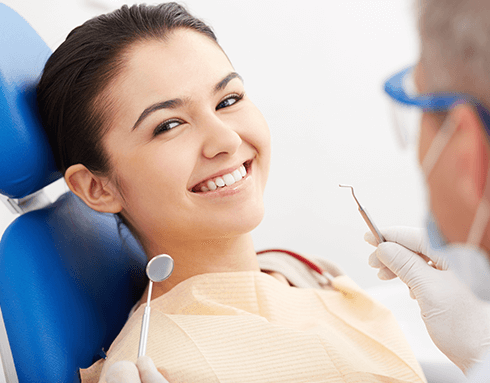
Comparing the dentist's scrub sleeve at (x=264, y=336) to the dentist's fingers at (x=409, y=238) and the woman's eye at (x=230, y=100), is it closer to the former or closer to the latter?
the dentist's fingers at (x=409, y=238)

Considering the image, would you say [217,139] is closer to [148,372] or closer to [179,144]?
[179,144]

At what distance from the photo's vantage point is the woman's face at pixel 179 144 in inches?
41.7

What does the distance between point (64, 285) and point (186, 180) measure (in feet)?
1.30

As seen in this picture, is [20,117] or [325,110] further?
[325,110]

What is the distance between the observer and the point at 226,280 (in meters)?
1.15

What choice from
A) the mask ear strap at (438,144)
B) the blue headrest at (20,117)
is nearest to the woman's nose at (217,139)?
the blue headrest at (20,117)

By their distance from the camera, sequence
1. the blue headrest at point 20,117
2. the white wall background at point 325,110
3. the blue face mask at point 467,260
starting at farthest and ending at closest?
the white wall background at point 325,110 → the blue headrest at point 20,117 → the blue face mask at point 467,260

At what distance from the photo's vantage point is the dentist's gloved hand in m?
1.00

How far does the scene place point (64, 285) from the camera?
113cm

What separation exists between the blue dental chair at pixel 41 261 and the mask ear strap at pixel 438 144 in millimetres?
859

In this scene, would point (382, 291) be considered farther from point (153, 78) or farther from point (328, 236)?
point (153, 78)

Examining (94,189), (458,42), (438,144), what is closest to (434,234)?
(438,144)

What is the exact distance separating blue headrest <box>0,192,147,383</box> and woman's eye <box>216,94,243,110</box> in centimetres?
50

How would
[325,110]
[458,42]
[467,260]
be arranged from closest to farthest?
[458,42], [467,260], [325,110]
